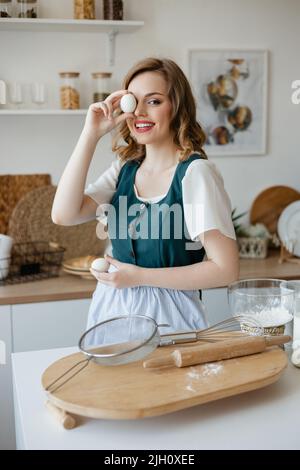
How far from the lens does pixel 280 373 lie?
4.04 ft

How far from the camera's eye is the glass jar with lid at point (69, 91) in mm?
2691

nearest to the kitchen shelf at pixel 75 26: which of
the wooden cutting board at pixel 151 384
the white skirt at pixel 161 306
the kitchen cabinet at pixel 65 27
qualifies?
the kitchen cabinet at pixel 65 27

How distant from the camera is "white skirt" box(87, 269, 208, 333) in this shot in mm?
1657

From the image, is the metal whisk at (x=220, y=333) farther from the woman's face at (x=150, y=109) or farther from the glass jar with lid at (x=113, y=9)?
the glass jar with lid at (x=113, y=9)

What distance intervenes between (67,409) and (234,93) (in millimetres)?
2225

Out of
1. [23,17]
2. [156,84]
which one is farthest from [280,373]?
[23,17]

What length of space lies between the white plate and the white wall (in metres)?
0.20

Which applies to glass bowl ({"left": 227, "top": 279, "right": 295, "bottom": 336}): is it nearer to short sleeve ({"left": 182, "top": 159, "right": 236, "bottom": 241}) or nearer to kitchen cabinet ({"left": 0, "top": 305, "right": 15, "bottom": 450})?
short sleeve ({"left": 182, "top": 159, "right": 236, "bottom": 241})

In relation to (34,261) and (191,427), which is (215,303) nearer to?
(34,261)

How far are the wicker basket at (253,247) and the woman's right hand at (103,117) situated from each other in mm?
1460

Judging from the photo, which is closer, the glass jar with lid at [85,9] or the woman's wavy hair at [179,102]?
the woman's wavy hair at [179,102]

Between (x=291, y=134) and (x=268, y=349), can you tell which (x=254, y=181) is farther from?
(x=268, y=349)
